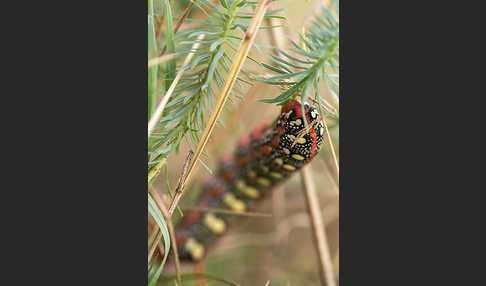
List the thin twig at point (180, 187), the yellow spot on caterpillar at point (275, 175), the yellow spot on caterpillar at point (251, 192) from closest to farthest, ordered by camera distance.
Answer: the thin twig at point (180, 187) → the yellow spot on caterpillar at point (275, 175) → the yellow spot on caterpillar at point (251, 192)

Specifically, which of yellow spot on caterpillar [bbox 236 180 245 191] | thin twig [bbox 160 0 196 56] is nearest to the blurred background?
thin twig [bbox 160 0 196 56]

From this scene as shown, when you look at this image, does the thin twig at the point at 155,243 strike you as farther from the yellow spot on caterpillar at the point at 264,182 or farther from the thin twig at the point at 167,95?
the yellow spot on caterpillar at the point at 264,182

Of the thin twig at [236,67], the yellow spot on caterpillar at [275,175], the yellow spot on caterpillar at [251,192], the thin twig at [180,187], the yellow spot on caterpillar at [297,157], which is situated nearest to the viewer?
the thin twig at [236,67]

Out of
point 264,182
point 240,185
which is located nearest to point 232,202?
point 240,185

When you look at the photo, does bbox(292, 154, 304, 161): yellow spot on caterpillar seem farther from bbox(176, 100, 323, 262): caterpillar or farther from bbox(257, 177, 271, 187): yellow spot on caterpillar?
bbox(257, 177, 271, 187): yellow spot on caterpillar

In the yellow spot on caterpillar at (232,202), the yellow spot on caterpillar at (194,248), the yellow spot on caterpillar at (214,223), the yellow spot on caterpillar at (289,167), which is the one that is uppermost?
the yellow spot on caterpillar at (289,167)

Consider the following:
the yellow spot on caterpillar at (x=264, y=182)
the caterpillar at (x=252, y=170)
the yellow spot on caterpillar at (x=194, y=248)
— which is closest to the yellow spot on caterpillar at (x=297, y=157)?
the caterpillar at (x=252, y=170)

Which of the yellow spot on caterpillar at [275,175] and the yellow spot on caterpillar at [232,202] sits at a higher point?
the yellow spot on caterpillar at [275,175]

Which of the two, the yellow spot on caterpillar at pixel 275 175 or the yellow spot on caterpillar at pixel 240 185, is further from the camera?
the yellow spot on caterpillar at pixel 240 185
